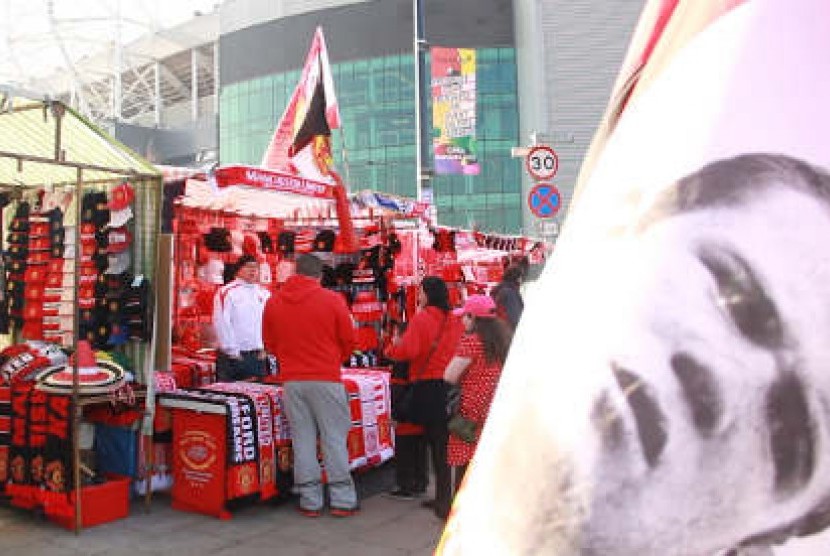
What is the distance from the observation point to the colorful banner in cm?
A: 1516

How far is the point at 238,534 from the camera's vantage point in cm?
531

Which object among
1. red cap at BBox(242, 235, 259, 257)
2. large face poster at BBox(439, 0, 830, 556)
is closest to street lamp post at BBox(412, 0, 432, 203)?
red cap at BBox(242, 235, 259, 257)

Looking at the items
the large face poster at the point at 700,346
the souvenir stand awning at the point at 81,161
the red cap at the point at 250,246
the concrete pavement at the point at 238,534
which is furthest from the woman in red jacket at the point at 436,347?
the large face poster at the point at 700,346

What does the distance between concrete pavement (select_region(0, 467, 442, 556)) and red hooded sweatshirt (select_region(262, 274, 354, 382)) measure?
1.04 metres

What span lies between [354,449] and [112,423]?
189cm

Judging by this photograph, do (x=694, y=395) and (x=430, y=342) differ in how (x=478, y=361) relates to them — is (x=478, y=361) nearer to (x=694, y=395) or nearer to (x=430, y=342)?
(x=430, y=342)

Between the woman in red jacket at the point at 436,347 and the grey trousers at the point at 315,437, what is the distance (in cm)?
59

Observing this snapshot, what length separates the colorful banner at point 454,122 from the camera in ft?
49.7

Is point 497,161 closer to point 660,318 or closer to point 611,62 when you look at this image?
point 611,62

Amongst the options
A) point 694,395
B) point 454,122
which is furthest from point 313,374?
point 454,122

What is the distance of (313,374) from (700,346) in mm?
4801

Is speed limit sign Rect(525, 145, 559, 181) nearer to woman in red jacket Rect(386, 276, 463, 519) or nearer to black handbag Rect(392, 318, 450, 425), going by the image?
woman in red jacket Rect(386, 276, 463, 519)

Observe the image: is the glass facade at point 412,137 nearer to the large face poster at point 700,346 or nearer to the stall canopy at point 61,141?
the stall canopy at point 61,141

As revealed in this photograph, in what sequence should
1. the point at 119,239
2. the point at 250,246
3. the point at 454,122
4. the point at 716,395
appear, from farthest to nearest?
the point at 454,122
the point at 250,246
the point at 119,239
the point at 716,395
